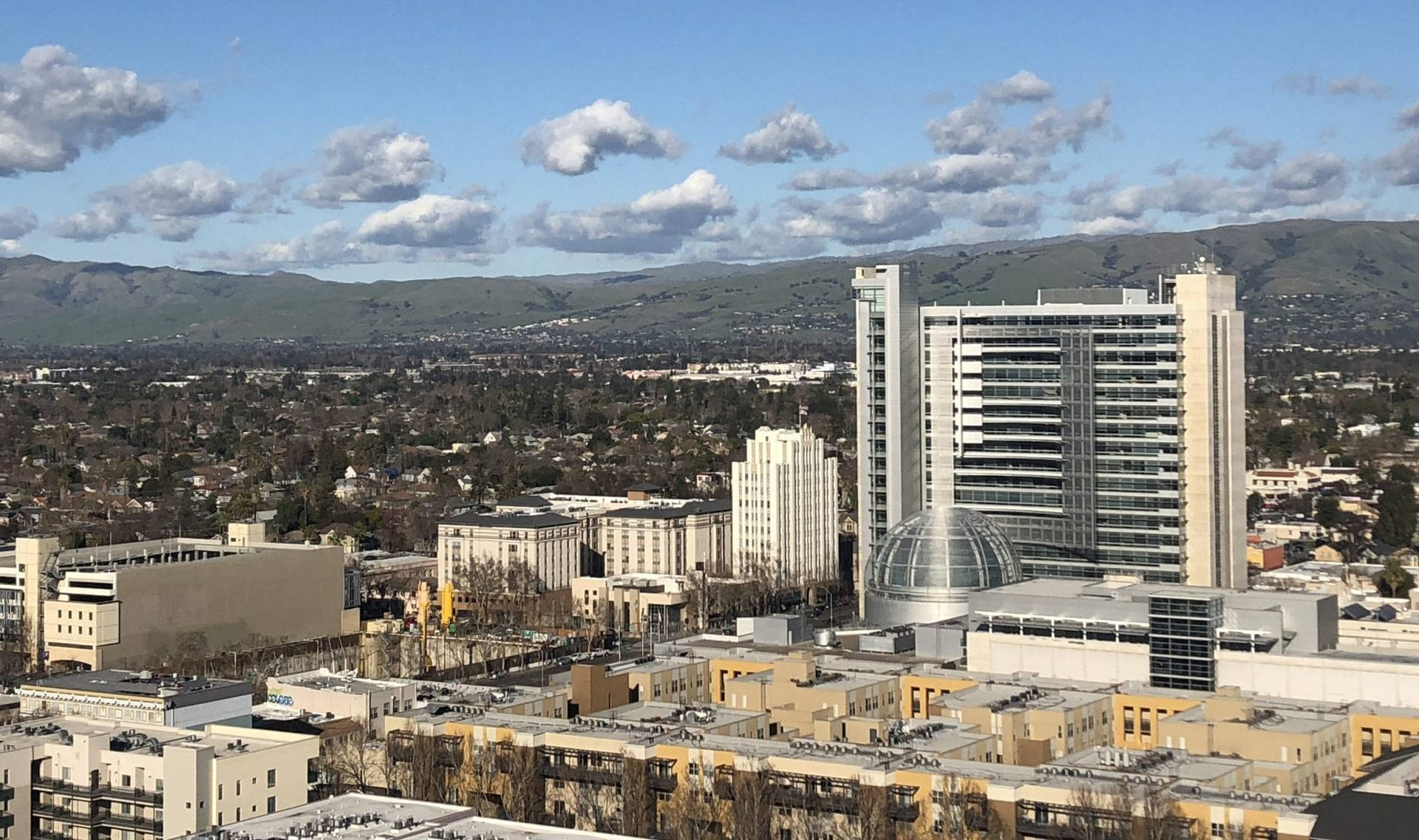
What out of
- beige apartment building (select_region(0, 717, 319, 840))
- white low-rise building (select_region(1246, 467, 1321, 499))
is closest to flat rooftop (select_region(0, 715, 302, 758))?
beige apartment building (select_region(0, 717, 319, 840))

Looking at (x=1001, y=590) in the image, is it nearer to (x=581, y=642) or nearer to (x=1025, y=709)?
(x=1025, y=709)

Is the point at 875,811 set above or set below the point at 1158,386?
below

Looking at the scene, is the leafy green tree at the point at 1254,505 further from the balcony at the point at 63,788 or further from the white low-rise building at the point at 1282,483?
the balcony at the point at 63,788

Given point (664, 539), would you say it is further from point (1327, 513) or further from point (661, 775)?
point (661, 775)

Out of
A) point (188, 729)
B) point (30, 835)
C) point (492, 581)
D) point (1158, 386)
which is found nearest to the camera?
point (30, 835)

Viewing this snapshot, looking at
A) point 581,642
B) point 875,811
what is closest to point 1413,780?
point 875,811

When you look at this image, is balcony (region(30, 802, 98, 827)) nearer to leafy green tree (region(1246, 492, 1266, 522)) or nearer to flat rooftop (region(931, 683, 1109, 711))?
flat rooftop (region(931, 683, 1109, 711))
